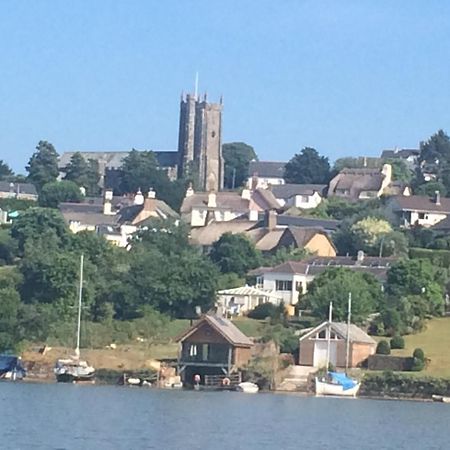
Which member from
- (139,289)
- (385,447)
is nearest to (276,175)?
(139,289)

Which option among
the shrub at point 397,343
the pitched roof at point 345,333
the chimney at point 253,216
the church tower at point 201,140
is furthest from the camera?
the church tower at point 201,140

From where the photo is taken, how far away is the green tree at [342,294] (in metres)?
88.9

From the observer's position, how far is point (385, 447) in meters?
53.4

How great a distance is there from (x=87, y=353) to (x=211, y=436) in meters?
31.6

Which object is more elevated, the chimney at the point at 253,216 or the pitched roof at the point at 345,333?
the chimney at the point at 253,216

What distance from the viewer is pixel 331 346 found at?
83312 mm

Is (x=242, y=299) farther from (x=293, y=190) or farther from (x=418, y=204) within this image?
(x=293, y=190)

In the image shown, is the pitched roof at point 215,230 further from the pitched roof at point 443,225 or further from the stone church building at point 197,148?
the stone church building at point 197,148

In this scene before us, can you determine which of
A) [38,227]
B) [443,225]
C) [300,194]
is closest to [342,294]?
[38,227]

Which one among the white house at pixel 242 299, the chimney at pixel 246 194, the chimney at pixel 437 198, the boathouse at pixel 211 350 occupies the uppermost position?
the chimney at pixel 246 194

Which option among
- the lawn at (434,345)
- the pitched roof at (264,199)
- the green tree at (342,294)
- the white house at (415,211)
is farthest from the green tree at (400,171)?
the lawn at (434,345)

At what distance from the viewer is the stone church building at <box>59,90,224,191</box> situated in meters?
166

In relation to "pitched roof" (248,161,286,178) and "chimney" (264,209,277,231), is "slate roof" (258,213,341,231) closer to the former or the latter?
"chimney" (264,209,277,231)

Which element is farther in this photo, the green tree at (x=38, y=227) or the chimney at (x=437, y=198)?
the chimney at (x=437, y=198)
